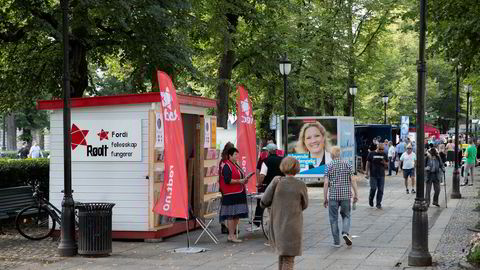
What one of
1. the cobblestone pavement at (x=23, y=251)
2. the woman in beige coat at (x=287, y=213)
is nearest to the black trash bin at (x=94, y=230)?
the cobblestone pavement at (x=23, y=251)

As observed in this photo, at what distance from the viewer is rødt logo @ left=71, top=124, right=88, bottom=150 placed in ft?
45.4

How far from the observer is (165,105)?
1211cm

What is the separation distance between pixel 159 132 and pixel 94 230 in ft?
8.45

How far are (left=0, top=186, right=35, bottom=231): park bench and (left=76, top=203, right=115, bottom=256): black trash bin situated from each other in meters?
3.51

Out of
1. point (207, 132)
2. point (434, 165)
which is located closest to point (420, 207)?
point (207, 132)

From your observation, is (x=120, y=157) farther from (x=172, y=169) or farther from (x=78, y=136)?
(x=172, y=169)

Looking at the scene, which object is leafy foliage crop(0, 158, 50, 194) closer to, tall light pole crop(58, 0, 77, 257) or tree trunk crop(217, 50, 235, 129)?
tall light pole crop(58, 0, 77, 257)

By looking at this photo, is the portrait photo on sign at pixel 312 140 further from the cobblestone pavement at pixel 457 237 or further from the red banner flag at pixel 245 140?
the red banner flag at pixel 245 140

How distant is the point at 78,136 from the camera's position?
1389 centimetres

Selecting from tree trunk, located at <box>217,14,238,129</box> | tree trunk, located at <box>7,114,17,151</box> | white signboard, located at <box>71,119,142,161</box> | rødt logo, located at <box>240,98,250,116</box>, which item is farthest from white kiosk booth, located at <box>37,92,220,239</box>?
tree trunk, located at <box>7,114,17,151</box>

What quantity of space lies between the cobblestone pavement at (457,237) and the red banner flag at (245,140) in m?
4.05

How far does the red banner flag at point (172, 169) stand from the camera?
39.9 ft

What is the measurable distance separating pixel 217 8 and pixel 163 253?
12.7 meters

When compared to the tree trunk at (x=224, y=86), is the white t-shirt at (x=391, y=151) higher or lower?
lower
